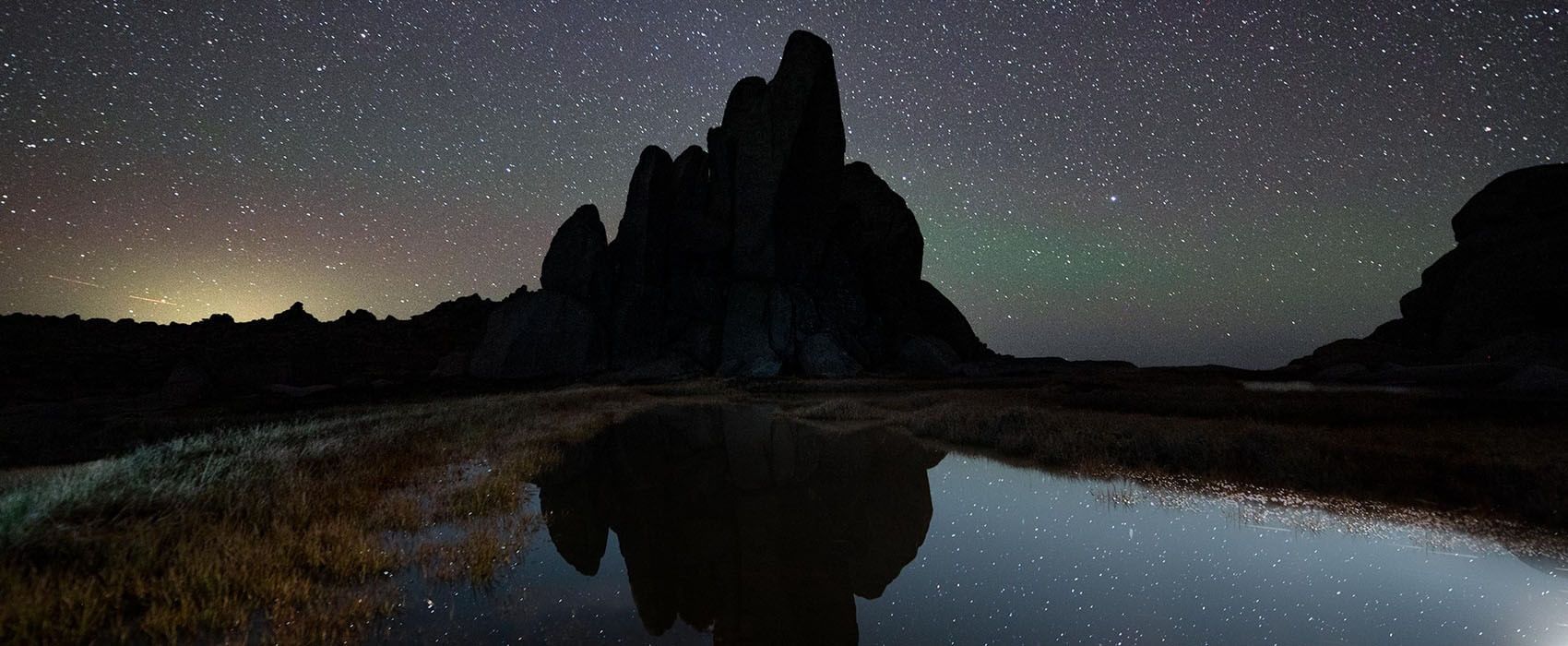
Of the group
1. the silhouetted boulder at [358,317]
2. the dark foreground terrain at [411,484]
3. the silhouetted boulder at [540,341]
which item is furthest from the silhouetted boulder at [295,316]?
the dark foreground terrain at [411,484]

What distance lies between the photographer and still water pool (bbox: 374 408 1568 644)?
5.39 metres

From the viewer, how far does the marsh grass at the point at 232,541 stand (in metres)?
4.77

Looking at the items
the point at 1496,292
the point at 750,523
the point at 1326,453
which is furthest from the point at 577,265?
the point at 1496,292

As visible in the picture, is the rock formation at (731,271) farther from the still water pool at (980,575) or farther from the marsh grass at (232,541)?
the still water pool at (980,575)

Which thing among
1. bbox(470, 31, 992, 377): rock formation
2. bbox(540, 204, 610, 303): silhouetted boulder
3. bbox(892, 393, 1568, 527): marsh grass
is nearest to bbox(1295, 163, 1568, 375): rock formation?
bbox(892, 393, 1568, 527): marsh grass

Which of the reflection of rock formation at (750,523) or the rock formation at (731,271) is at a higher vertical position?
the rock formation at (731,271)

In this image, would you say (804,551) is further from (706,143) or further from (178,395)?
(706,143)

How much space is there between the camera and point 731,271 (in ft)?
186

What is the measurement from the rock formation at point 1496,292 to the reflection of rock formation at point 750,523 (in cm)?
4375

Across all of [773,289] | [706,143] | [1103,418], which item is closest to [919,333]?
[773,289]

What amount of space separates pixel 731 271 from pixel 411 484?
46.7 metres

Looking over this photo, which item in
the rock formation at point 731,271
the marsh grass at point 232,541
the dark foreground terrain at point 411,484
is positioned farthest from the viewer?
the rock formation at point 731,271

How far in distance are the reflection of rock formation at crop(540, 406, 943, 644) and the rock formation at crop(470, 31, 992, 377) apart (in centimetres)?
3403

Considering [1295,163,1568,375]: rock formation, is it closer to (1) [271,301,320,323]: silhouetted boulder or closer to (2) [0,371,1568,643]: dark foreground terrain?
(2) [0,371,1568,643]: dark foreground terrain
